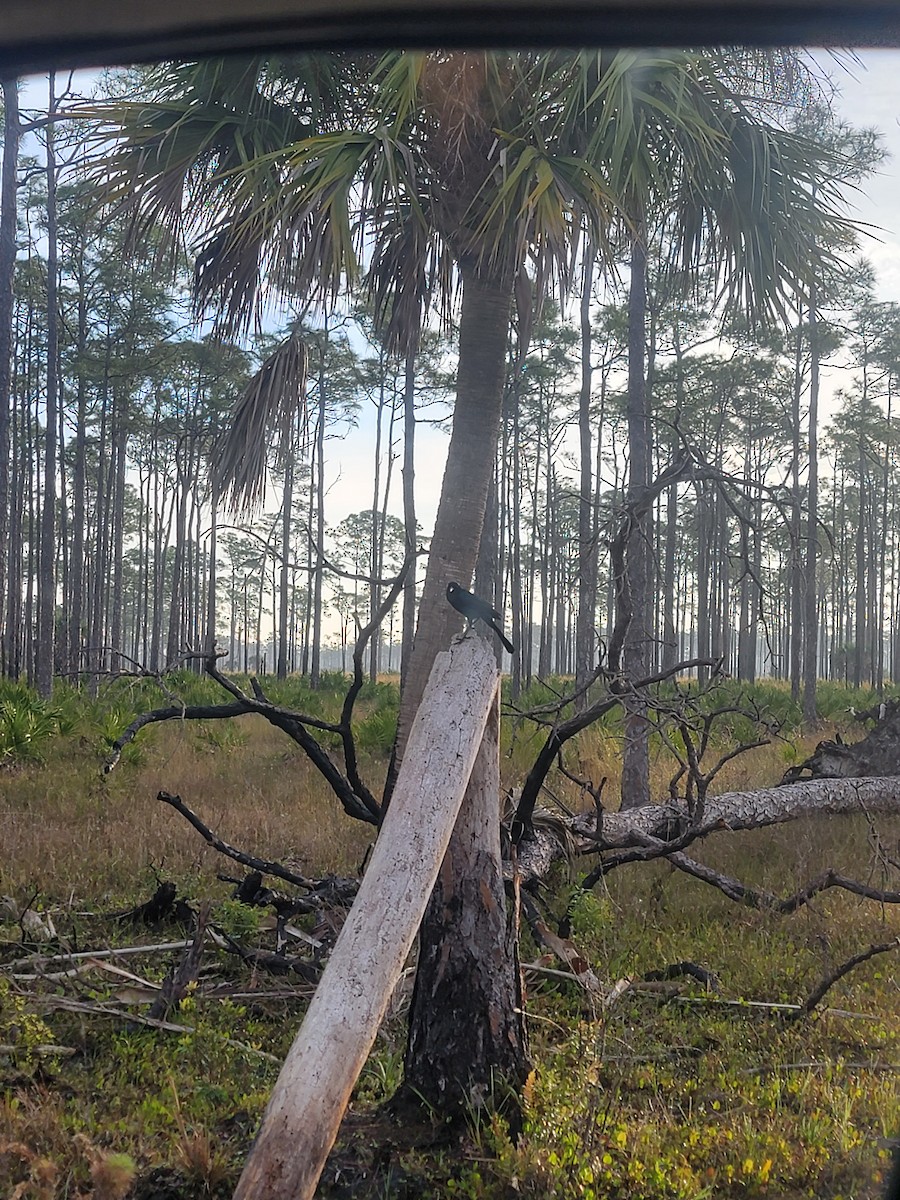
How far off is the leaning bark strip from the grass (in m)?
0.87

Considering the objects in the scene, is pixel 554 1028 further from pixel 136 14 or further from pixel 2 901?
pixel 136 14

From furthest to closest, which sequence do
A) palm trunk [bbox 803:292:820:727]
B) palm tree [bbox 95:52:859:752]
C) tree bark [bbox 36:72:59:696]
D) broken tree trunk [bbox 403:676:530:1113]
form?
1. palm trunk [bbox 803:292:820:727]
2. tree bark [bbox 36:72:59:696]
3. palm tree [bbox 95:52:859:752]
4. broken tree trunk [bbox 403:676:530:1113]

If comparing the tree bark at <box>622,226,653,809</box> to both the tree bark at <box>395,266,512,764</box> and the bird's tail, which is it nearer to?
the tree bark at <box>395,266,512,764</box>

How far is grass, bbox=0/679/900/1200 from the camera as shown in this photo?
2131mm

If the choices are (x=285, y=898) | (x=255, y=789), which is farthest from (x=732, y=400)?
(x=285, y=898)

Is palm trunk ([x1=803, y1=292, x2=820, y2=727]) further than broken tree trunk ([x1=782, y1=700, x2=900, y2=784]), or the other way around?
palm trunk ([x1=803, y1=292, x2=820, y2=727])

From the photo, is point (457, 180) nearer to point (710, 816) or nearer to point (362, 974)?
point (710, 816)

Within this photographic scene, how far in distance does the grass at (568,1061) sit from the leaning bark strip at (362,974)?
87cm

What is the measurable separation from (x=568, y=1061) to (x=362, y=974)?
188cm

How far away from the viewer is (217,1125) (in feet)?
7.91

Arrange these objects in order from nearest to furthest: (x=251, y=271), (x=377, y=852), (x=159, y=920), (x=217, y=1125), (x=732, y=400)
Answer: (x=377, y=852) → (x=217, y=1125) → (x=159, y=920) → (x=251, y=271) → (x=732, y=400)

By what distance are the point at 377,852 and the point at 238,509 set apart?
13.2 feet

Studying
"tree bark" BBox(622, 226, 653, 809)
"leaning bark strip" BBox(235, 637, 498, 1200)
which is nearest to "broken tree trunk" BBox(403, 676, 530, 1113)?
"leaning bark strip" BBox(235, 637, 498, 1200)

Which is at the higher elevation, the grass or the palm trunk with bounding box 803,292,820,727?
the palm trunk with bounding box 803,292,820,727
